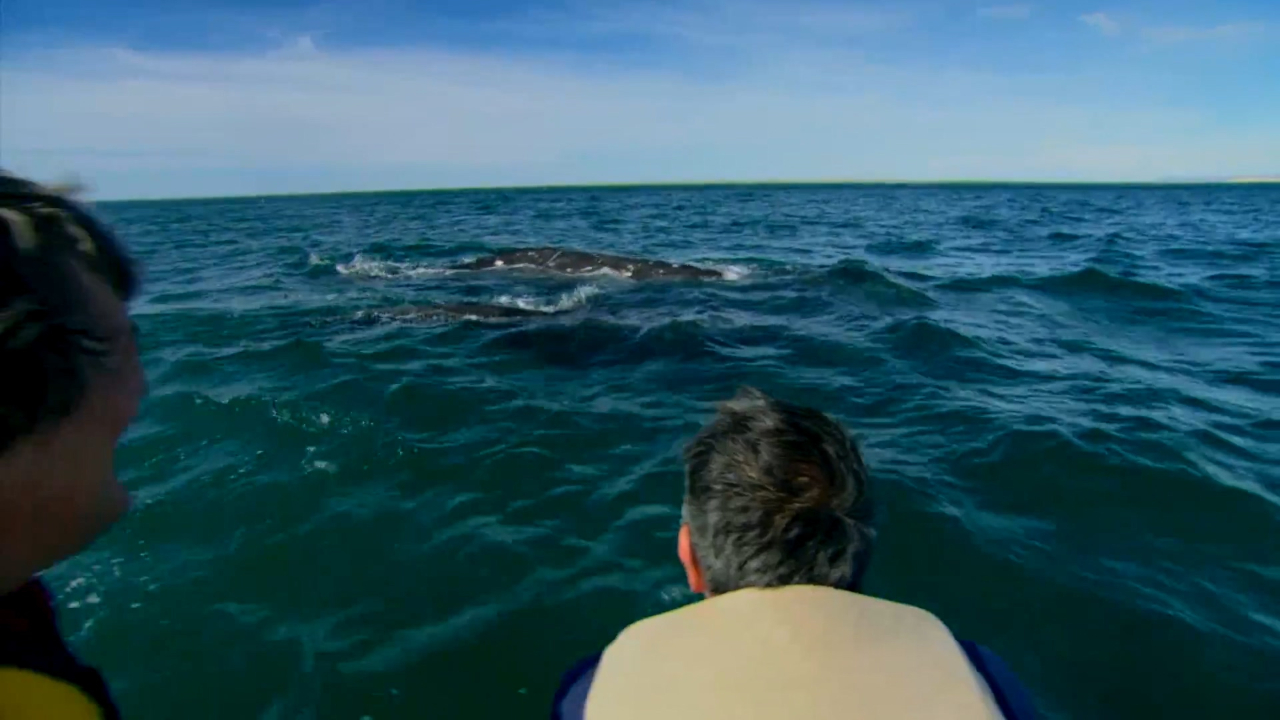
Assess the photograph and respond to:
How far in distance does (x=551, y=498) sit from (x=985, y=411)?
17.0 ft

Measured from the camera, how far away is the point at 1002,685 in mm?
2232

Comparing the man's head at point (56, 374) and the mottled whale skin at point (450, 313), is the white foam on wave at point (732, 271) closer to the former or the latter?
the mottled whale skin at point (450, 313)

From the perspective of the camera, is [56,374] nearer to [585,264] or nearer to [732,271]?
[732,271]

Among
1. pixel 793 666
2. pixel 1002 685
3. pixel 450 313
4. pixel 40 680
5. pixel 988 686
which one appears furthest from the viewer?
pixel 450 313

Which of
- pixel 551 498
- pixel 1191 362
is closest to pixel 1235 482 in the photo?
pixel 1191 362

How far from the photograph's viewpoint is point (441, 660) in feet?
16.5

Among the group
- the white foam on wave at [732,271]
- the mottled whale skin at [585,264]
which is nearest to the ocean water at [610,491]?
the white foam on wave at [732,271]

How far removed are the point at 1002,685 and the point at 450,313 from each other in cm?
1331

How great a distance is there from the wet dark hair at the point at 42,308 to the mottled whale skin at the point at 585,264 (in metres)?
17.2

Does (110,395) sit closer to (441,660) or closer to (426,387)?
(441,660)

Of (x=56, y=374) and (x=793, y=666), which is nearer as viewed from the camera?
(x=56, y=374)

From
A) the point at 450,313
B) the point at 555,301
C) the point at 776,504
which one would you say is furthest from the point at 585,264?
the point at 776,504

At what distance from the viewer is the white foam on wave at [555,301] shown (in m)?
15.2

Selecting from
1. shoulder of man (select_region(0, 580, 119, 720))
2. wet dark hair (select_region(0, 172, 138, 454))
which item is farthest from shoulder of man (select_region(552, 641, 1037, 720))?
wet dark hair (select_region(0, 172, 138, 454))
